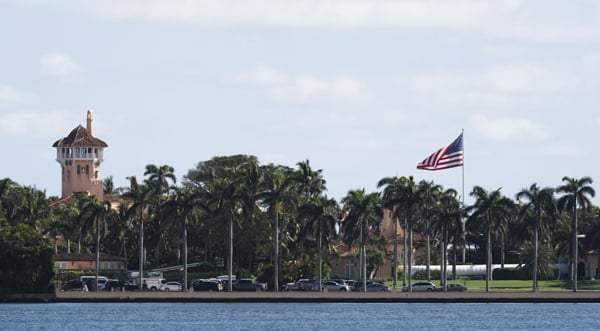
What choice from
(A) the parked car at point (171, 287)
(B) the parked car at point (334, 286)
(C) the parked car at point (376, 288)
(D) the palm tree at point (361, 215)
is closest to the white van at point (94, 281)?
(A) the parked car at point (171, 287)

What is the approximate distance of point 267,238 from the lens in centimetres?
18788

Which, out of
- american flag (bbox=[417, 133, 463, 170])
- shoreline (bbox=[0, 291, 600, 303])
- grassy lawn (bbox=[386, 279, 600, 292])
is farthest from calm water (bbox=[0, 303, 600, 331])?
grassy lawn (bbox=[386, 279, 600, 292])

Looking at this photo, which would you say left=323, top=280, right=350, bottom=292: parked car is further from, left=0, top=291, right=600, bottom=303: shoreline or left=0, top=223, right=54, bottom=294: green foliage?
left=0, top=223, right=54, bottom=294: green foliage

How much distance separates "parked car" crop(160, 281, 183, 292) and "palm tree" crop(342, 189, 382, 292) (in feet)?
60.4

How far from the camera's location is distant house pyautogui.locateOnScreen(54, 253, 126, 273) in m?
188

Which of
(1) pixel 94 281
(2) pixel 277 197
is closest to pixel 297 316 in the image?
(2) pixel 277 197

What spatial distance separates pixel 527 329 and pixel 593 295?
42874 millimetres

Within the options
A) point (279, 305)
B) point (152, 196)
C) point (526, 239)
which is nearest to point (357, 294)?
point (279, 305)

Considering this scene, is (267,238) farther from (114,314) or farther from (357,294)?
(114,314)

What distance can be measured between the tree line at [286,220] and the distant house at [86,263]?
328 cm

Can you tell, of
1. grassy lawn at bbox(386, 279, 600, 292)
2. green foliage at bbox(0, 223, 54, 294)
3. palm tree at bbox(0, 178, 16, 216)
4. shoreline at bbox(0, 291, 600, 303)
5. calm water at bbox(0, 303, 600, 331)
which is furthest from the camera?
palm tree at bbox(0, 178, 16, 216)

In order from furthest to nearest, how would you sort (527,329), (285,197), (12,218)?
(12,218) → (285,197) → (527,329)

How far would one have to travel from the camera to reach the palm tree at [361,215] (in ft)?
555

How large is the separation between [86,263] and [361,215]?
36402mm
